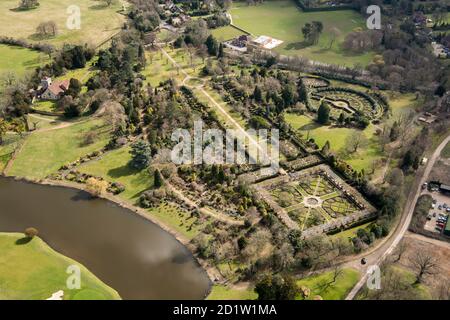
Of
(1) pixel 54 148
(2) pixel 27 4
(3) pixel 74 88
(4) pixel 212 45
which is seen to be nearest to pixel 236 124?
(1) pixel 54 148

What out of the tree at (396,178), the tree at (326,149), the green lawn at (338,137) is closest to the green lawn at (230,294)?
the tree at (396,178)

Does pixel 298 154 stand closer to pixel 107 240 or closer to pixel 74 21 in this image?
pixel 107 240

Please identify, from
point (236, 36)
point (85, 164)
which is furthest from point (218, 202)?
point (236, 36)

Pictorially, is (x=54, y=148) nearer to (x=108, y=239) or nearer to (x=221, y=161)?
(x=108, y=239)

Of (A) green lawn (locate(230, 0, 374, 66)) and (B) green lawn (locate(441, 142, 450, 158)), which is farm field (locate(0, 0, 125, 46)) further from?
(B) green lawn (locate(441, 142, 450, 158))

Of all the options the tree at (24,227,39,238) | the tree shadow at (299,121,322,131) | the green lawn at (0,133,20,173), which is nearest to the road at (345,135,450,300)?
the tree shadow at (299,121,322,131)

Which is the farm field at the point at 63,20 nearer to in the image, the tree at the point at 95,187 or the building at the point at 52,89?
the building at the point at 52,89

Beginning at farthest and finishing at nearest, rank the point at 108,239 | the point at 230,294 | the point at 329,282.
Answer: the point at 108,239 → the point at 329,282 → the point at 230,294
